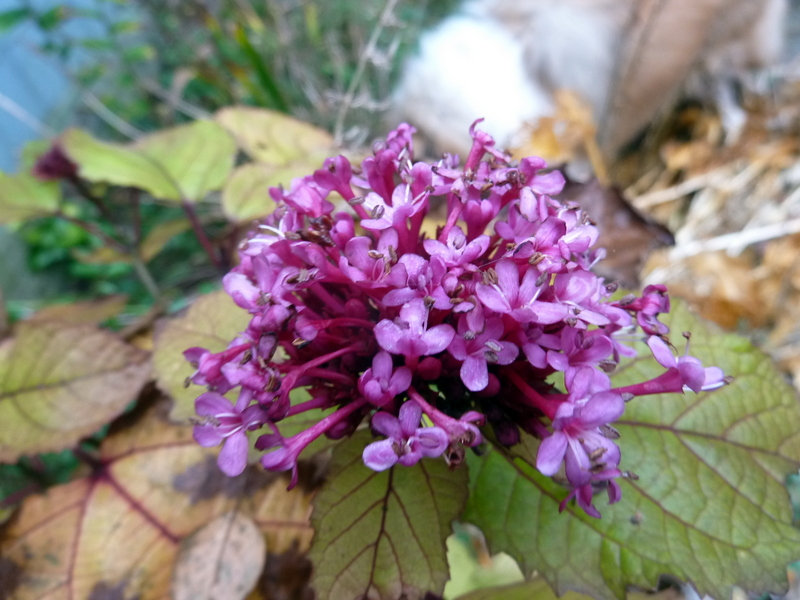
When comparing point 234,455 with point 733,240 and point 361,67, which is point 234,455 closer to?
point 361,67

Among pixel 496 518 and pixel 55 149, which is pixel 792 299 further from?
pixel 55 149

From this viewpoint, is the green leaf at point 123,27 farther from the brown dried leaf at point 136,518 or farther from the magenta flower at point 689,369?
the magenta flower at point 689,369

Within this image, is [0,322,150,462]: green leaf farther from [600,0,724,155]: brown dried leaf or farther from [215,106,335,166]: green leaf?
[600,0,724,155]: brown dried leaf

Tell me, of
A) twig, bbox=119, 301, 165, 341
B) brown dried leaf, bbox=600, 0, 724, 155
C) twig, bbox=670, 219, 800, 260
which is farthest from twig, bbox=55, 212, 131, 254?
brown dried leaf, bbox=600, 0, 724, 155

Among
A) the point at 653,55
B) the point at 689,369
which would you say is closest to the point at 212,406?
the point at 689,369

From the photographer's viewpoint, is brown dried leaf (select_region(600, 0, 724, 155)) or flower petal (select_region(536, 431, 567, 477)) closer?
flower petal (select_region(536, 431, 567, 477))

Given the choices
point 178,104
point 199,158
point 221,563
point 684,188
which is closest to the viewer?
point 221,563
